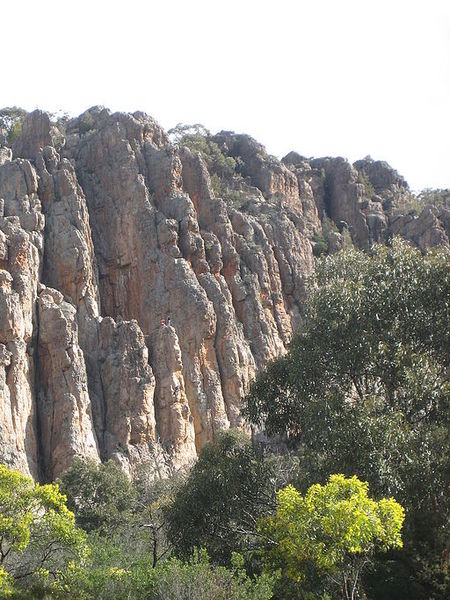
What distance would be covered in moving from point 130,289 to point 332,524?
37.6 metres

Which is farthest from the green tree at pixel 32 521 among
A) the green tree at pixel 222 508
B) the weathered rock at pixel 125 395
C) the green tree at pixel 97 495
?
the weathered rock at pixel 125 395

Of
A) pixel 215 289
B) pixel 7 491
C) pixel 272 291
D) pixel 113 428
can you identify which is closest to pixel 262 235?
pixel 272 291

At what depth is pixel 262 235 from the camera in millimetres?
59312

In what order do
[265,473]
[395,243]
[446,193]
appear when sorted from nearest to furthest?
1. [265,473]
2. [395,243]
3. [446,193]

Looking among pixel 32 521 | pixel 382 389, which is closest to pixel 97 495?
pixel 382 389

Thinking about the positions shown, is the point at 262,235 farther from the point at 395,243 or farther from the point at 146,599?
the point at 146,599

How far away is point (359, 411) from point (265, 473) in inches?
156

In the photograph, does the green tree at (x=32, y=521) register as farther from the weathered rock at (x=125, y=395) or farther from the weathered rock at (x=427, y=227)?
the weathered rock at (x=427, y=227)

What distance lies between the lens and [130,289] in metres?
52.2

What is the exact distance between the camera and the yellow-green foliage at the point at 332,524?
15.9m

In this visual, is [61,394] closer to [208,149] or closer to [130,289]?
[130,289]

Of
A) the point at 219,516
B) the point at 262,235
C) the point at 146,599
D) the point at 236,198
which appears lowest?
the point at 146,599

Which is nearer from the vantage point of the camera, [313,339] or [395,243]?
[313,339]

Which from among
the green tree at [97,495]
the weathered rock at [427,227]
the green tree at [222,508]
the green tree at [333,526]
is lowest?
the green tree at [333,526]
